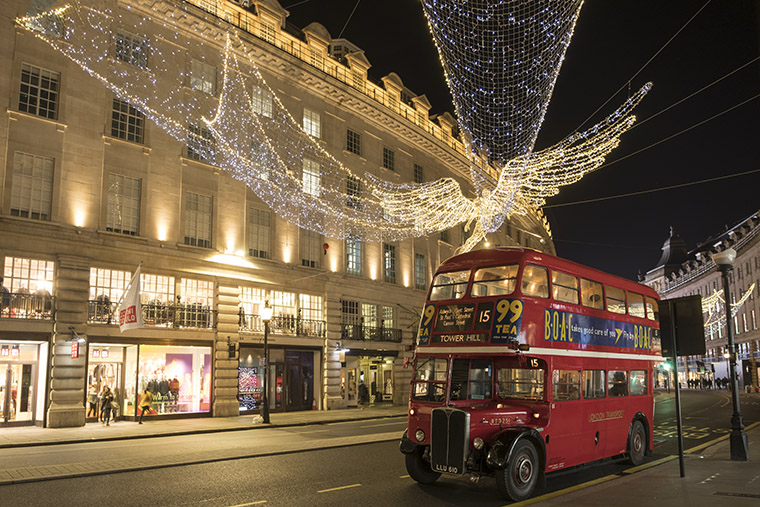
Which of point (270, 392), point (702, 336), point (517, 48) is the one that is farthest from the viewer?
point (270, 392)

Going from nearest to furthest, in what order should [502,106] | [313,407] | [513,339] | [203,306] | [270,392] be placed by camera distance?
[513,339] → [502,106] → [203,306] → [270,392] → [313,407]

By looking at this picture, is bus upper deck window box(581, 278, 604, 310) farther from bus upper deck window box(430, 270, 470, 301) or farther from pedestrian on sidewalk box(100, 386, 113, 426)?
pedestrian on sidewalk box(100, 386, 113, 426)

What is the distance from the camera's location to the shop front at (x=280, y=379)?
29834 mm

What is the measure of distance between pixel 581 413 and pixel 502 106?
30.8 feet

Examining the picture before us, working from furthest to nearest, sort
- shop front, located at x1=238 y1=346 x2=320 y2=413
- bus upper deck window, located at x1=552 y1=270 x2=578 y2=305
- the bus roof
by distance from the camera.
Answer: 1. shop front, located at x1=238 y1=346 x2=320 y2=413
2. bus upper deck window, located at x1=552 y1=270 x2=578 y2=305
3. the bus roof

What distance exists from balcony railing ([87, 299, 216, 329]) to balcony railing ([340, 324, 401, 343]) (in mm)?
9367

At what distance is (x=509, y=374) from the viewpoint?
1138cm

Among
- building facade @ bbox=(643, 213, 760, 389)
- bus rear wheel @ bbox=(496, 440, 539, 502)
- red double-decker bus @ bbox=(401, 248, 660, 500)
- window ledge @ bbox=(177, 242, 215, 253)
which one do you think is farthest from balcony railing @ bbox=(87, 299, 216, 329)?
building facade @ bbox=(643, 213, 760, 389)

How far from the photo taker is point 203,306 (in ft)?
92.5

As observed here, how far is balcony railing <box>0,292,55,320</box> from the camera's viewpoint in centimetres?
2234

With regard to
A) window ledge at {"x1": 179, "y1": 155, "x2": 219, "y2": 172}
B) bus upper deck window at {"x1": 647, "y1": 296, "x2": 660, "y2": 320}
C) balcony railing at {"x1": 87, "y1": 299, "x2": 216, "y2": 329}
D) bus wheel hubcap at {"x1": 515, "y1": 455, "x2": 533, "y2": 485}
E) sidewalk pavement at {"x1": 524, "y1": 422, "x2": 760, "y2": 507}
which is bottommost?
sidewalk pavement at {"x1": 524, "y1": 422, "x2": 760, "y2": 507}

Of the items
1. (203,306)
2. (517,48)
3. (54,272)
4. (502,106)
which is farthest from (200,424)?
(517,48)

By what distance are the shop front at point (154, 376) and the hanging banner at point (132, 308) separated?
2660 millimetres

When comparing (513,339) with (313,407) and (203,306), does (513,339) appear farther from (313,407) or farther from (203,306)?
(313,407)
